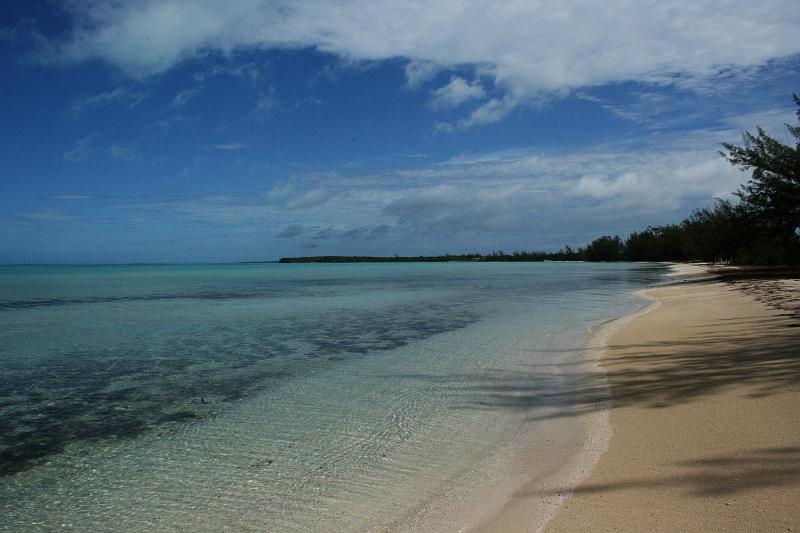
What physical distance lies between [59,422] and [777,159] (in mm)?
29998

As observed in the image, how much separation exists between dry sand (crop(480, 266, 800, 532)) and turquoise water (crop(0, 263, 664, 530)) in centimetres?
58

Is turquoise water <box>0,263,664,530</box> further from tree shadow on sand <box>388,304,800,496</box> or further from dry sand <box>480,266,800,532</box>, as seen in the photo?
dry sand <box>480,266,800,532</box>

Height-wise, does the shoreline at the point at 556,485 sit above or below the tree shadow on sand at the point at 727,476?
below

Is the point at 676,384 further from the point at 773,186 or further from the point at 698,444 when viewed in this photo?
the point at 773,186

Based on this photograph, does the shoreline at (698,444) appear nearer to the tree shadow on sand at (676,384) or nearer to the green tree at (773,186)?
the tree shadow on sand at (676,384)

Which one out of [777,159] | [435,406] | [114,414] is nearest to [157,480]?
[114,414]

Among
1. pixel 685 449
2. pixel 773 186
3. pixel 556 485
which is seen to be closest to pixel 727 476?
pixel 685 449

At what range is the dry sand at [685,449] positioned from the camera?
299 centimetres

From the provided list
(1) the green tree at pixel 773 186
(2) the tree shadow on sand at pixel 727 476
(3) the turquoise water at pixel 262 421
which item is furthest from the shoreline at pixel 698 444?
(1) the green tree at pixel 773 186

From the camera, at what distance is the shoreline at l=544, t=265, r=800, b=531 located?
2.98 metres

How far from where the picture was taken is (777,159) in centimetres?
2488

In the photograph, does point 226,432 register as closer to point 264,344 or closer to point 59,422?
point 59,422

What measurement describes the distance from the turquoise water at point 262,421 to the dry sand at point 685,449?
0.58m

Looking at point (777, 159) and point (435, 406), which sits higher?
point (777, 159)
